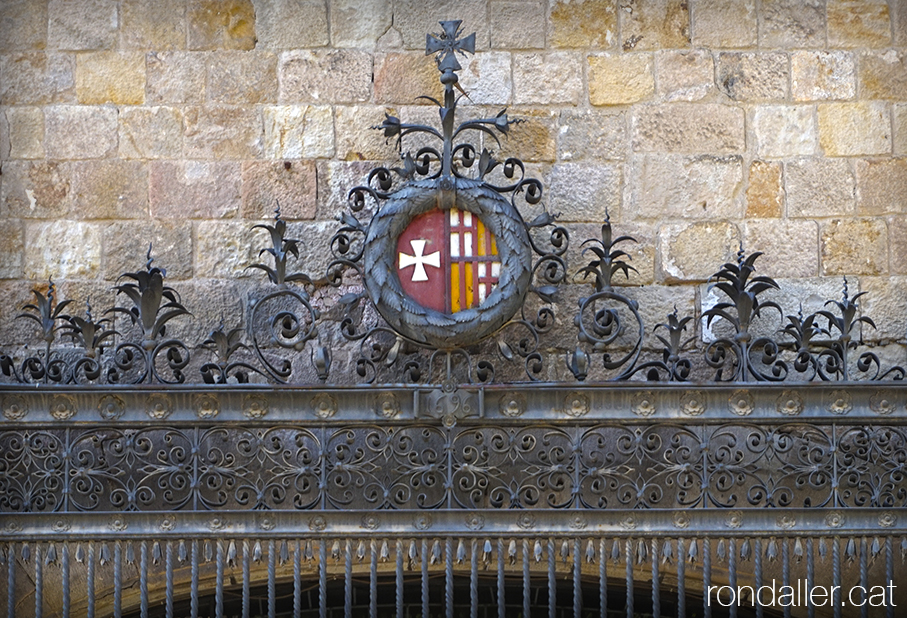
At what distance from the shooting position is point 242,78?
18.9 feet

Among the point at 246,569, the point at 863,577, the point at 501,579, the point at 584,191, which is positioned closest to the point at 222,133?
the point at 584,191

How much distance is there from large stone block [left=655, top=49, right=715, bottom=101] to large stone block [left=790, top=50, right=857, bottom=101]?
359 mm

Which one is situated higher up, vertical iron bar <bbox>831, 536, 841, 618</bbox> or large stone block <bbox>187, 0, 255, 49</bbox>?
large stone block <bbox>187, 0, 255, 49</bbox>

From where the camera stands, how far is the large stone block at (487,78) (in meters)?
5.73

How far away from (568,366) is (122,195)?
6.63ft

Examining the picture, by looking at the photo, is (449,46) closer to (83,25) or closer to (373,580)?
(83,25)

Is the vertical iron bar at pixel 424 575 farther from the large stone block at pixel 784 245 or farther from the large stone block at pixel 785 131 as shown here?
the large stone block at pixel 785 131

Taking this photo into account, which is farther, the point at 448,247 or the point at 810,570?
the point at 448,247

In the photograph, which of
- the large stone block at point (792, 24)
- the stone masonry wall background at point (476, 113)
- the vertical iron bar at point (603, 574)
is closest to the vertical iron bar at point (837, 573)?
the vertical iron bar at point (603, 574)

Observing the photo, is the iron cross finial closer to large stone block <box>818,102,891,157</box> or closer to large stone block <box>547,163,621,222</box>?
large stone block <box>547,163,621,222</box>

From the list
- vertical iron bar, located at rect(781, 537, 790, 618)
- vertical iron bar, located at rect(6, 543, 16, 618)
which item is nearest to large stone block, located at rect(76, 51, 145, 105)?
vertical iron bar, located at rect(6, 543, 16, 618)

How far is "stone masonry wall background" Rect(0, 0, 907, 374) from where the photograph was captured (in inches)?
222

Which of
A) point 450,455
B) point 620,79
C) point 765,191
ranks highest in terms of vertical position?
point 620,79

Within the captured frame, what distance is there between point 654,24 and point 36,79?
8.66 ft
